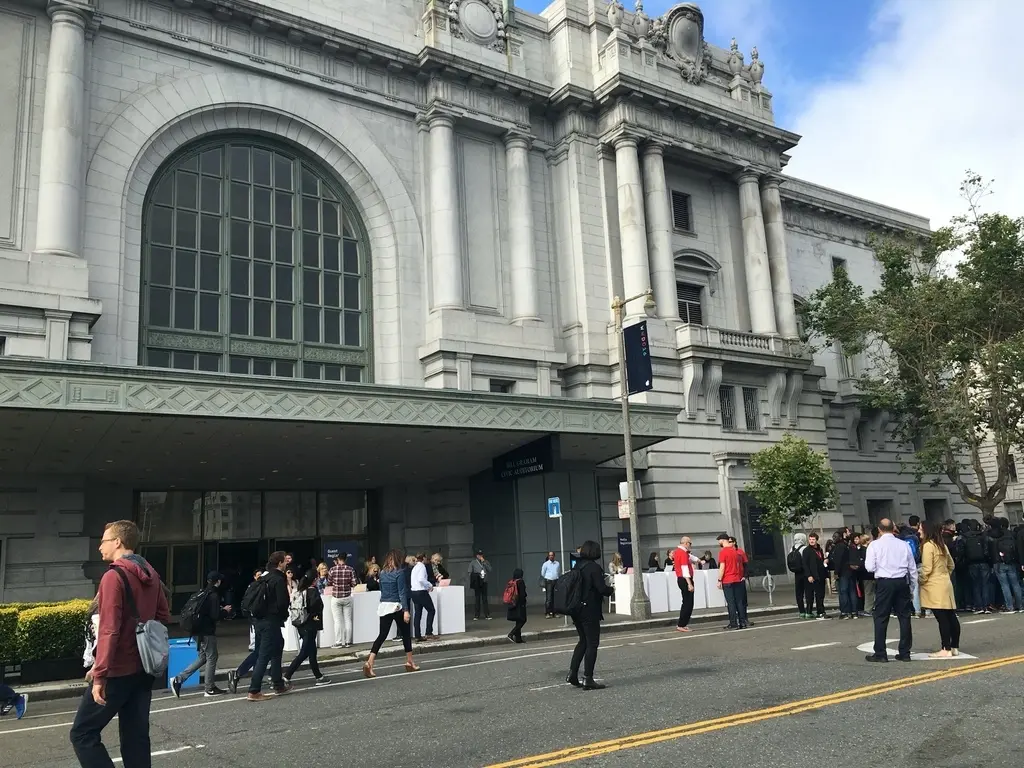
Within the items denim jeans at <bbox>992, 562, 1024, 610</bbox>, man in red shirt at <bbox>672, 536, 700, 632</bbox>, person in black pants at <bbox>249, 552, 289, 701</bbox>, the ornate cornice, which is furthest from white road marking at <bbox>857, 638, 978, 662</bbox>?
the ornate cornice

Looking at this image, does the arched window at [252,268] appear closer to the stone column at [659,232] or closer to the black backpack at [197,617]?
the stone column at [659,232]

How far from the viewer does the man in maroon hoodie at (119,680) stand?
5.76 metres

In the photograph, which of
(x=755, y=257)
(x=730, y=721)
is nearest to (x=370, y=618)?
(x=730, y=721)

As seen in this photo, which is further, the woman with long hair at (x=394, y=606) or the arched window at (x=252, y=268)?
the arched window at (x=252, y=268)

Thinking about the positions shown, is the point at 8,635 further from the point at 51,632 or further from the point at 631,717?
the point at 631,717

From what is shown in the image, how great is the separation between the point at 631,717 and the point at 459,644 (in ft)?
31.8

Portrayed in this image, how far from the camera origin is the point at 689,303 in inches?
1460

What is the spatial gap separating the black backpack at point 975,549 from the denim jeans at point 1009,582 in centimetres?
50

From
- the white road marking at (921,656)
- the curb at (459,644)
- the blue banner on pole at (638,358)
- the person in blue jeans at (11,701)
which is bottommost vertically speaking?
the curb at (459,644)

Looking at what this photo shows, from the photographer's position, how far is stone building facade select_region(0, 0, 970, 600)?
23234mm

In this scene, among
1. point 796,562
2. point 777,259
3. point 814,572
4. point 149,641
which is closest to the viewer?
point 149,641

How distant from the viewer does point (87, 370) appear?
18.3 metres

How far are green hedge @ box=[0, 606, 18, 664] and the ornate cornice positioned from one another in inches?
188

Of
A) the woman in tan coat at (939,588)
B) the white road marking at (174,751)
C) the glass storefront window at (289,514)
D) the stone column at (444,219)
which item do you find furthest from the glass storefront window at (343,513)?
the white road marking at (174,751)
